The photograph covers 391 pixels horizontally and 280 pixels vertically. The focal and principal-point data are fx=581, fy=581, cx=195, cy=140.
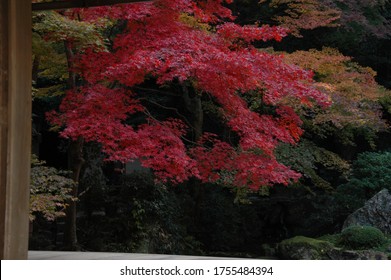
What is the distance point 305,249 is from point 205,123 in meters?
4.21

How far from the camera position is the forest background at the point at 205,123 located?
837 cm

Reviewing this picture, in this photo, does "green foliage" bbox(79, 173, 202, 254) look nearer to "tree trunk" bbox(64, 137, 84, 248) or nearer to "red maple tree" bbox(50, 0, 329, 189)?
"tree trunk" bbox(64, 137, 84, 248)

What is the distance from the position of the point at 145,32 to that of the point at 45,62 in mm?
2033

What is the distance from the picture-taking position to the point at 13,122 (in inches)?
122

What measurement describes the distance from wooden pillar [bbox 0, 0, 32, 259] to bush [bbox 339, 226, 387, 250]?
739cm

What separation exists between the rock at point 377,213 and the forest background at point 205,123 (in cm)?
49

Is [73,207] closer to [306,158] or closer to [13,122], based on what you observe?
[306,158]

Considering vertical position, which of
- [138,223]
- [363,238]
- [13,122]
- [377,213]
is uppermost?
[13,122]

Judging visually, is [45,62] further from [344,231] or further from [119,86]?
[344,231]

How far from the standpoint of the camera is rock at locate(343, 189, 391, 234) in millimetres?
10539

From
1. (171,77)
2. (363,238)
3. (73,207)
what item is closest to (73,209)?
(73,207)

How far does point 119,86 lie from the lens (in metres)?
9.91

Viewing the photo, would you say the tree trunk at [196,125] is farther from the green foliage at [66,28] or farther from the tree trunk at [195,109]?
the green foliage at [66,28]

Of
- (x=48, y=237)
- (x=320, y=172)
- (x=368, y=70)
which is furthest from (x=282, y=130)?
(x=48, y=237)
